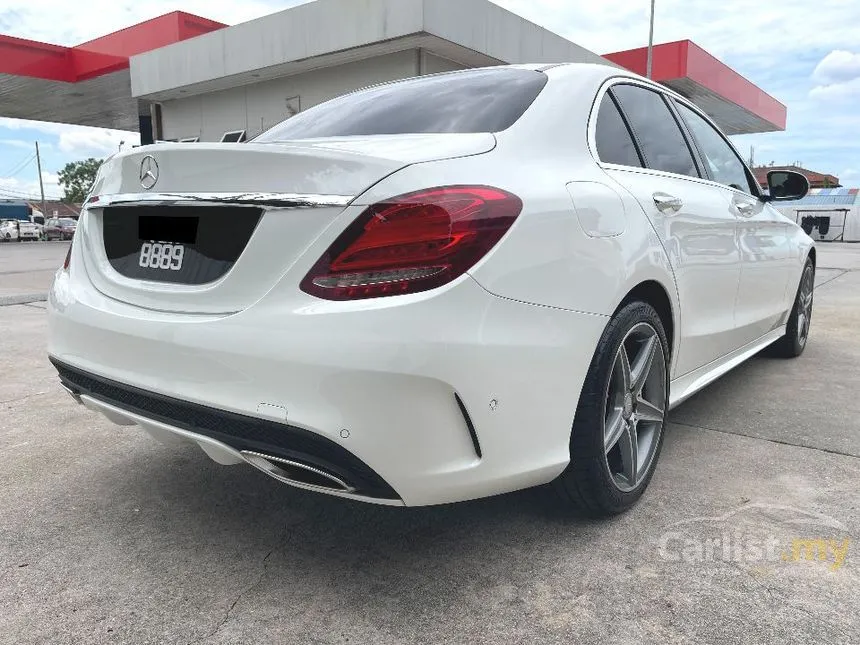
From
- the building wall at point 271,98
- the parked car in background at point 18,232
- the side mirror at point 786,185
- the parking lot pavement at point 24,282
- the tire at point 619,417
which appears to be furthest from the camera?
the parked car in background at point 18,232

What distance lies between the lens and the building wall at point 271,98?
563 inches

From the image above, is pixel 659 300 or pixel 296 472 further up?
pixel 659 300

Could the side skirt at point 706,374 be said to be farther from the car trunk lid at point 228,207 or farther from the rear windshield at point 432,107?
the car trunk lid at point 228,207

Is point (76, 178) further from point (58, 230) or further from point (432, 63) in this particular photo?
point (432, 63)

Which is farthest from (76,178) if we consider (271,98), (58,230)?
(271,98)

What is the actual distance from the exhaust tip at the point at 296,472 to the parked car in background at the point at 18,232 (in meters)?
41.4

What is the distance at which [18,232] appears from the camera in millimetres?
36781

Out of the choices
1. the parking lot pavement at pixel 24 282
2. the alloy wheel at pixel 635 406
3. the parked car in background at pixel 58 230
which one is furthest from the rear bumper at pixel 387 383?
the parked car in background at pixel 58 230

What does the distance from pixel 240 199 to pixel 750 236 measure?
8.49 ft

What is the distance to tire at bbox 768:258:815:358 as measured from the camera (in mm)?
4555

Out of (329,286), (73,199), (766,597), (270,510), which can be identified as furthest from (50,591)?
(73,199)

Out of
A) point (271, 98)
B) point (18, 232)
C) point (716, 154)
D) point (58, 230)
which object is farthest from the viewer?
point (58, 230)

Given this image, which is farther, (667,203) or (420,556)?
(667,203)

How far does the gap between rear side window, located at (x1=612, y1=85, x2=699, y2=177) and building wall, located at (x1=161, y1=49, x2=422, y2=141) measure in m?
11.4
